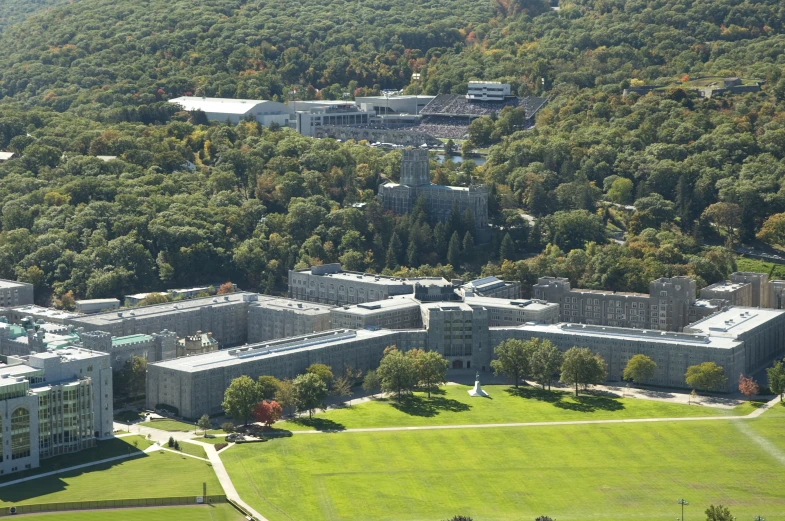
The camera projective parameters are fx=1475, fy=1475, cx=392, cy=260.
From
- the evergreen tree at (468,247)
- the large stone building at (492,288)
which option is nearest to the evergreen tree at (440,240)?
the evergreen tree at (468,247)

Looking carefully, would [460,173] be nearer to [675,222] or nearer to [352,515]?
[675,222]

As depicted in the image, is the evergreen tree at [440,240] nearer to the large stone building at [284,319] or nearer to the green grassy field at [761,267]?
the large stone building at [284,319]

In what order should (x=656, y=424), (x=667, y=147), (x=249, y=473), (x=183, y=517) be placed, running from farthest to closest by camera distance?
(x=667, y=147)
(x=656, y=424)
(x=249, y=473)
(x=183, y=517)

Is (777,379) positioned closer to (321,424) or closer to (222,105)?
(321,424)

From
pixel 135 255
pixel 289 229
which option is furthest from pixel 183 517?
pixel 289 229

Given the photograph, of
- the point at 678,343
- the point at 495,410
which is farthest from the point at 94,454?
the point at 678,343
